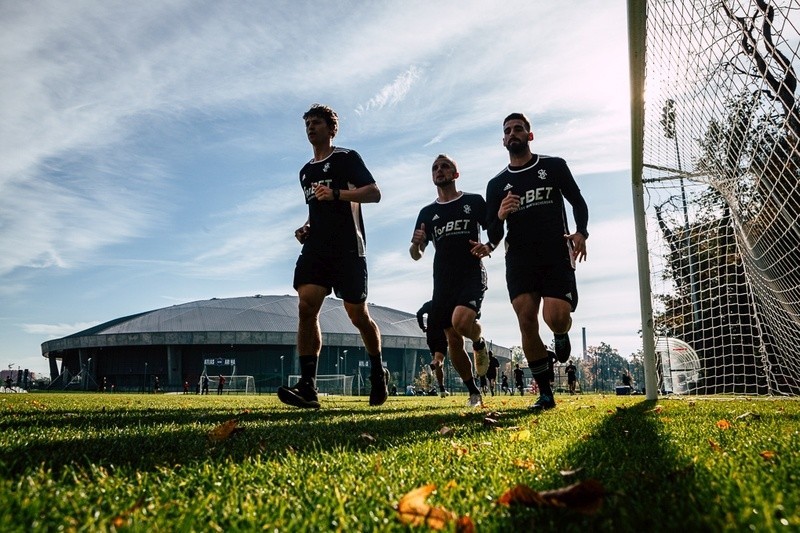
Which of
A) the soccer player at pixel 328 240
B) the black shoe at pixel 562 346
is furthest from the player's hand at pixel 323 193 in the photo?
the black shoe at pixel 562 346

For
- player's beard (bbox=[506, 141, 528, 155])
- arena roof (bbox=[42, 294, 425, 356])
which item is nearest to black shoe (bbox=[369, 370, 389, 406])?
player's beard (bbox=[506, 141, 528, 155])

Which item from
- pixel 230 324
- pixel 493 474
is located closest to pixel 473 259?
pixel 493 474

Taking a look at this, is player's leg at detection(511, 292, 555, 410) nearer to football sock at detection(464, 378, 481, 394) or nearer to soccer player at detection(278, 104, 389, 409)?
football sock at detection(464, 378, 481, 394)

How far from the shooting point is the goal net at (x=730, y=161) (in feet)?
13.8

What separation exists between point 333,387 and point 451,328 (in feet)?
96.1

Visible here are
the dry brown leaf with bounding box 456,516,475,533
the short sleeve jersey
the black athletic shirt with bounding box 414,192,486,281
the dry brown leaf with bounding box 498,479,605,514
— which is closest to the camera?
the dry brown leaf with bounding box 456,516,475,533

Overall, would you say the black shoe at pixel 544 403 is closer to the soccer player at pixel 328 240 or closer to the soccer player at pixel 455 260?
the soccer player at pixel 455 260

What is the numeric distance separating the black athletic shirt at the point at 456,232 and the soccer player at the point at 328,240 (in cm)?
143

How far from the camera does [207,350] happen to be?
277 ft

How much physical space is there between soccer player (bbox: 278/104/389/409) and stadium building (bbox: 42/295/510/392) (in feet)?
244

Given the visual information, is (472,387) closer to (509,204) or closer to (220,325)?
(509,204)

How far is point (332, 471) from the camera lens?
1.80 metres

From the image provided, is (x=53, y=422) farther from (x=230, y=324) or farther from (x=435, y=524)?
(x=230, y=324)

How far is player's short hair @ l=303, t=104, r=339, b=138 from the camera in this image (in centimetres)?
614
